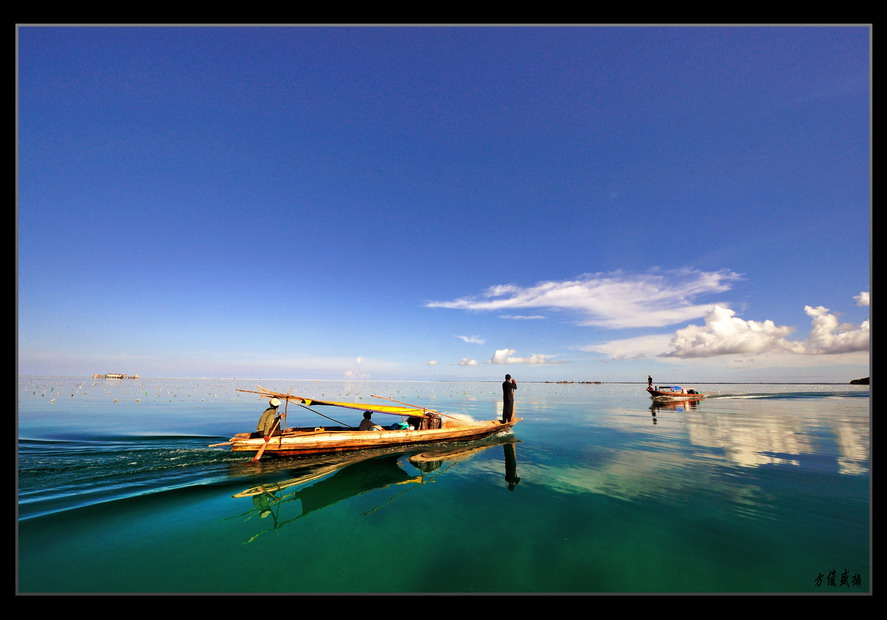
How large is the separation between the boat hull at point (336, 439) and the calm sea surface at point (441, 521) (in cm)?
64

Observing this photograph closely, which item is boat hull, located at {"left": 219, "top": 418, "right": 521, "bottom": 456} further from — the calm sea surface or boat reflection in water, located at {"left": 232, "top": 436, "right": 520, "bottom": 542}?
the calm sea surface

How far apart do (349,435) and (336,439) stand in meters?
0.64

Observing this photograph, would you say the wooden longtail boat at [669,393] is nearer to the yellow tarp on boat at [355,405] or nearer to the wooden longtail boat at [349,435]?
the wooden longtail boat at [349,435]

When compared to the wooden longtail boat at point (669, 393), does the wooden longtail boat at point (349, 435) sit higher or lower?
higher

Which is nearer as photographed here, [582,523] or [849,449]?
[582,523]

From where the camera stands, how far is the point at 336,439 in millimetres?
15602

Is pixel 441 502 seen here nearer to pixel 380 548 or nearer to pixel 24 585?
pixel 380 548

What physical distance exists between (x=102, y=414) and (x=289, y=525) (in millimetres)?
33768

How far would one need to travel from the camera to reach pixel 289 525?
866 centimetres

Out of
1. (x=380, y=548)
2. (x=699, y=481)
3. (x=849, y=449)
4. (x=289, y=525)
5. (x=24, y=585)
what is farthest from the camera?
(x=849, y=449)

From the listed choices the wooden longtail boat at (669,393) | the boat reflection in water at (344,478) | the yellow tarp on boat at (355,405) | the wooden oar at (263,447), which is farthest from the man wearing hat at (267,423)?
the wooden longtail boat at (669,393)

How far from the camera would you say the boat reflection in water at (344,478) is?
981cm

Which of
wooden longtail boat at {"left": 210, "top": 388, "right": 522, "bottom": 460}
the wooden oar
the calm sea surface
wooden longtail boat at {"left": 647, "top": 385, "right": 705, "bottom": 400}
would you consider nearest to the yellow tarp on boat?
wooden longtail boat at {"left": 210, "top": 388, "right": 522, "bottom": 460}
